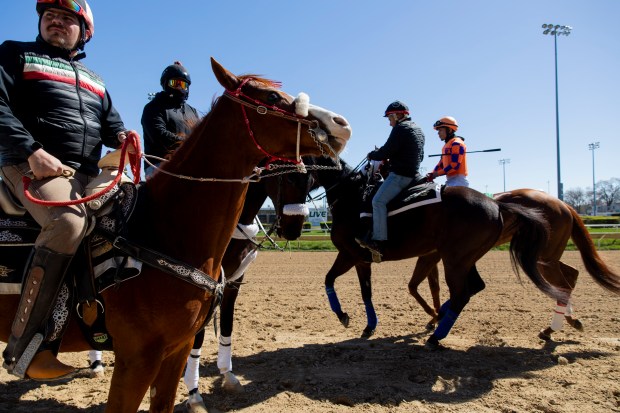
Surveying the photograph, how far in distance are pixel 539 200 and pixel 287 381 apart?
499 cm

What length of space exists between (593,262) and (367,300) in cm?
352

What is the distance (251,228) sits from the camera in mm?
4582

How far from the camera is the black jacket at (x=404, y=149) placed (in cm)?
670

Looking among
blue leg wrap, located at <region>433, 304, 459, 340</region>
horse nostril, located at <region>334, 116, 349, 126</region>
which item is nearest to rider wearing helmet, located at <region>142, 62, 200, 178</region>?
horse nostril, located at <region>334, 116, 349, 126</region>

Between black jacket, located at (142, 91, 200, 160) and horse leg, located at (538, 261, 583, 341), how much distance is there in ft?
18.2

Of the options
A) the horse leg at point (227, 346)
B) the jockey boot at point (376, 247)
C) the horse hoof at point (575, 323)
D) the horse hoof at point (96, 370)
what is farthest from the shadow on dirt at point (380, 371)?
the jockey boot at point (376, 247)

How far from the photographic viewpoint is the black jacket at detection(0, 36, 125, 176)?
103 inches

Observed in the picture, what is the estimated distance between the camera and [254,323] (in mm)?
7250

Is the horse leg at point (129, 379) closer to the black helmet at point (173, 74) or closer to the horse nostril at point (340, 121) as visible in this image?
the horse nostril at point (340, 121)

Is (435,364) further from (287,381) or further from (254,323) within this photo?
(254,323)

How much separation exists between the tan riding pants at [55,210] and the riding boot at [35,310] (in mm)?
70

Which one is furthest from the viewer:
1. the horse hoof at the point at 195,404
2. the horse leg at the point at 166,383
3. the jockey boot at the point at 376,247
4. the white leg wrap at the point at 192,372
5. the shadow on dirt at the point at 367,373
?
the jockey boot at the point at 376,247

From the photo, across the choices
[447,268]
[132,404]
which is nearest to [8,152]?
[132,404]

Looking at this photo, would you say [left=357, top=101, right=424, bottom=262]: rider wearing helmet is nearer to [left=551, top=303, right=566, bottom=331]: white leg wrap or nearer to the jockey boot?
the jockey boot
